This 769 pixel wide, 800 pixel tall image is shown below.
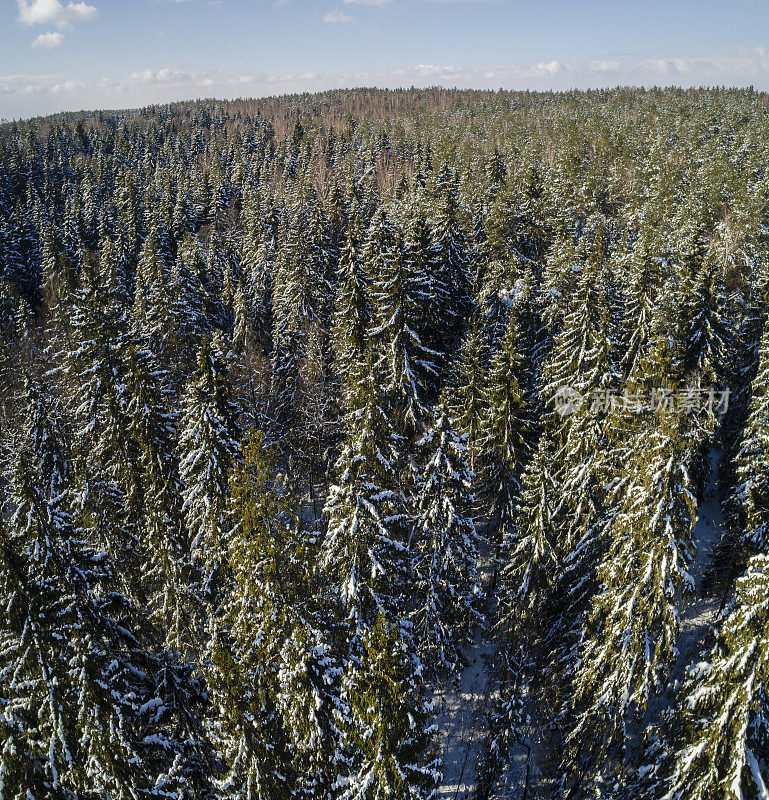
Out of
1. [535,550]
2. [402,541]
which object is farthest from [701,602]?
[402,541]

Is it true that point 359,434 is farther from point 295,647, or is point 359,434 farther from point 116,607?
point 116,607

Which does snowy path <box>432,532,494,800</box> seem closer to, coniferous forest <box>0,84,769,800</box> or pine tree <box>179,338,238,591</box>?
coniferous forest <box>0,84,769,800</box>

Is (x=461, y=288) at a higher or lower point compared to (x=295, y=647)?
higher

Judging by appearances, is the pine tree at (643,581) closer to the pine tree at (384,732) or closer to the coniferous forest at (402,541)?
the coniferous forest at (402,541)

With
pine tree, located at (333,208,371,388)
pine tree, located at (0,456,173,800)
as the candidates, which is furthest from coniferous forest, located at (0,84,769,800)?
pine tree, located at (333,208,371,388)

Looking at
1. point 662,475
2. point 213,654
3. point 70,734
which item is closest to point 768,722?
point 662,475

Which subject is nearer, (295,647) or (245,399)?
(295,647)
